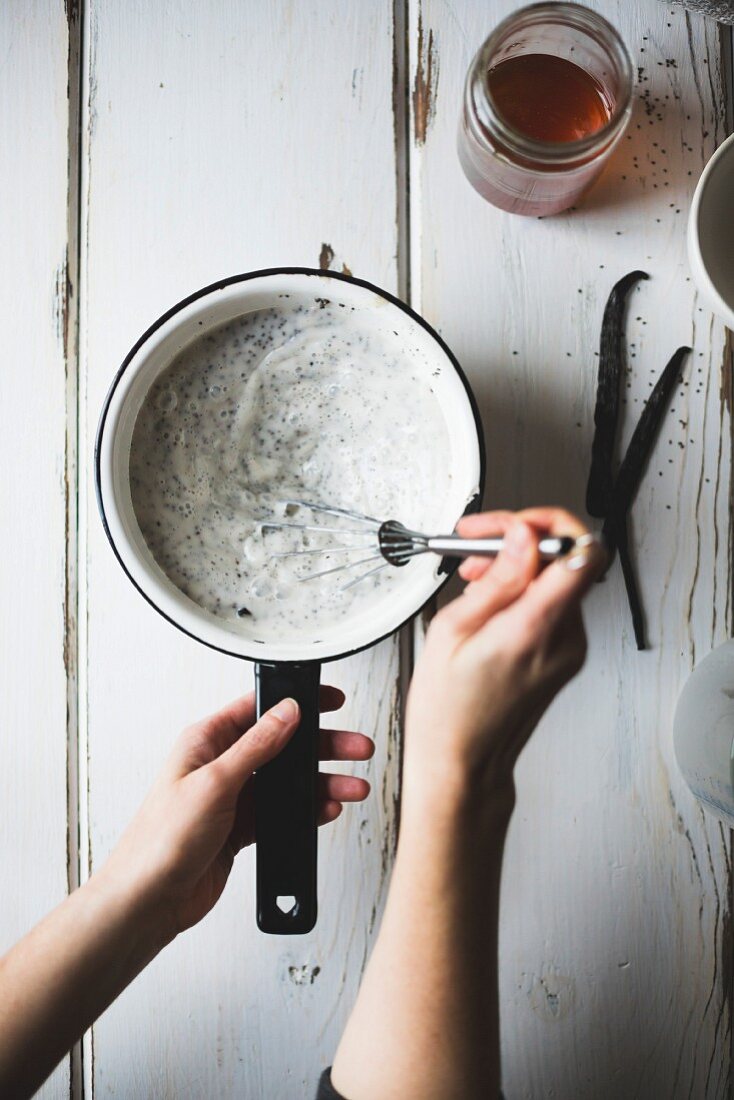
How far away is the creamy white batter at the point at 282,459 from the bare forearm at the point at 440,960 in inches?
6.6

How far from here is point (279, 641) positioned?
0.56 m

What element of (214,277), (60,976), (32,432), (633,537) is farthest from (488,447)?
(60,976)

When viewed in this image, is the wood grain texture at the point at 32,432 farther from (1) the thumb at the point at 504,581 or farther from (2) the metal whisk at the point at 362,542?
(1) the thumb at the point at 504,581

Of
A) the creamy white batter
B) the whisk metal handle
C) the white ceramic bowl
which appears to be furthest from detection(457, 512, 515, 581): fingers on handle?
the white ceramic bowl

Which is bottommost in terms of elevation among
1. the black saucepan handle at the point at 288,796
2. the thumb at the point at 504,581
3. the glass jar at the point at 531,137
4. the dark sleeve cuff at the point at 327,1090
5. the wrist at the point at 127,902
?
the dark sleeve cuff at the point at 327,1090

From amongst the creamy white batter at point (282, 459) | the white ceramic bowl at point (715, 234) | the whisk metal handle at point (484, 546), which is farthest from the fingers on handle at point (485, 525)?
the white ceramic bowl at point (715, 234)

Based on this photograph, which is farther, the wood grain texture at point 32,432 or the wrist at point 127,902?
the wood grain texture at point 32,432

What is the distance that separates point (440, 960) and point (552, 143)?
50cm

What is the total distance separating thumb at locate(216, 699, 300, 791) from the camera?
0.51m

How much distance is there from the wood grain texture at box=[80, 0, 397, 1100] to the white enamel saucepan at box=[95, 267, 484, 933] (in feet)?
0.33

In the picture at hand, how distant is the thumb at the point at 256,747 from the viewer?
51cm

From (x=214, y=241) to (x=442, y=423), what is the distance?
23 centimetres

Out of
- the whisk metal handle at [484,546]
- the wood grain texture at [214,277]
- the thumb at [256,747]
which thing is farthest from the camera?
the wood grain texture at [214,277]

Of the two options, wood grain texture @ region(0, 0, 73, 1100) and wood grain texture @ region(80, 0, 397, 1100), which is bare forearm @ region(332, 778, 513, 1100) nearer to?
wood grain texture @ region(80, 0, 397, 1100)
